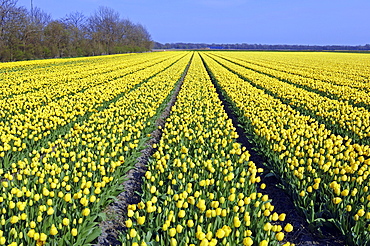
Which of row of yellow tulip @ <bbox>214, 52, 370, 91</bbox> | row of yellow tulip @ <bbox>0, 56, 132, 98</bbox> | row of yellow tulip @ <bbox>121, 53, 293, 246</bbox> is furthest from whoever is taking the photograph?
row of yellow tulip @ <bbox>214, 52, 370, 91</bbox>

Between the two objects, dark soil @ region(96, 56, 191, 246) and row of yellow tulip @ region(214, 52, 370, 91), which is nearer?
dark soil @ region(96, 56, 191, 246)

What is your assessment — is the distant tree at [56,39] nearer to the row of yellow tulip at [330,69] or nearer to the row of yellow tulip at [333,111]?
the row of yellow tulip at [330,69]

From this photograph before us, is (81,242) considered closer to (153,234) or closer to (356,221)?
(153,234)

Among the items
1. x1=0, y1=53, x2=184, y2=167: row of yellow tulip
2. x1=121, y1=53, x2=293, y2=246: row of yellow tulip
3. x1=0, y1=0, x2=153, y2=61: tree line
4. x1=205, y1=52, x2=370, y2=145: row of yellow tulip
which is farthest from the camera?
x1=0, y1=0, x2=153, y2=61: tree line

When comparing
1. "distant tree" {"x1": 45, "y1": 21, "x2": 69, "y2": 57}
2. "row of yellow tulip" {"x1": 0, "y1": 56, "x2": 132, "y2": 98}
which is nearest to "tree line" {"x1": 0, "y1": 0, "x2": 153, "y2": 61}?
"distant tree" {"x1": 45, "y1": 21, "x2": 69, "y2": 57}

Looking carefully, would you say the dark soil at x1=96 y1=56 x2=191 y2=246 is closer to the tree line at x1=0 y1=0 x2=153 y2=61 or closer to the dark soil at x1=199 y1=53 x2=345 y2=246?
the dark soil at x1=199 y1=53 x2=345 y2=246

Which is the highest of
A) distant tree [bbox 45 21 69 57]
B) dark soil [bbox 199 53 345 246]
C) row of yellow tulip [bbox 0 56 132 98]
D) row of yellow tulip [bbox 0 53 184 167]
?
distant tree [bbox 45 21 69 57]

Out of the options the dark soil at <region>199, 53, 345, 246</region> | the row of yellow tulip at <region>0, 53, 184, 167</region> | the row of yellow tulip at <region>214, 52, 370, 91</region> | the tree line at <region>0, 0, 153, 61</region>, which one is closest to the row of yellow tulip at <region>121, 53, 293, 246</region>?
the dark soil at <region>199, 53, 345, 246</region>

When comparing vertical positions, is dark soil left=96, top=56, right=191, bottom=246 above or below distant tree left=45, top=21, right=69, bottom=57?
below

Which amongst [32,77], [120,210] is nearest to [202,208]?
[120,210]

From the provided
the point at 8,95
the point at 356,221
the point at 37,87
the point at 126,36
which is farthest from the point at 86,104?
the point at 126,36

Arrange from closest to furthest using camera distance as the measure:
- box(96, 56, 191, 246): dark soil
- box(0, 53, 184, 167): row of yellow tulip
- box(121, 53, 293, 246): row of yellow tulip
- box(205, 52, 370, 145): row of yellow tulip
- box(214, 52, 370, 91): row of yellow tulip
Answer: box(121, 53, 293, 246): row of yellow tulip → box(96, 56, 191, 246): dark soil → box(0, 53, 184, 167): row of yellow tulip → box(205, 52, 370, 145): row of yellow tulip → box(214, 52, 370, 91): row of yellow tulip

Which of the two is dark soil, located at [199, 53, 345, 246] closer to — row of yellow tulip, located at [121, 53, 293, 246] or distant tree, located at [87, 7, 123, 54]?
row of yellow tulip, located at [121, 53, 293, 246]

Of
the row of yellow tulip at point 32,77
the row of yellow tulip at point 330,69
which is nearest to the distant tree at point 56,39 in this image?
the row of yellow tulip at point 32,77
